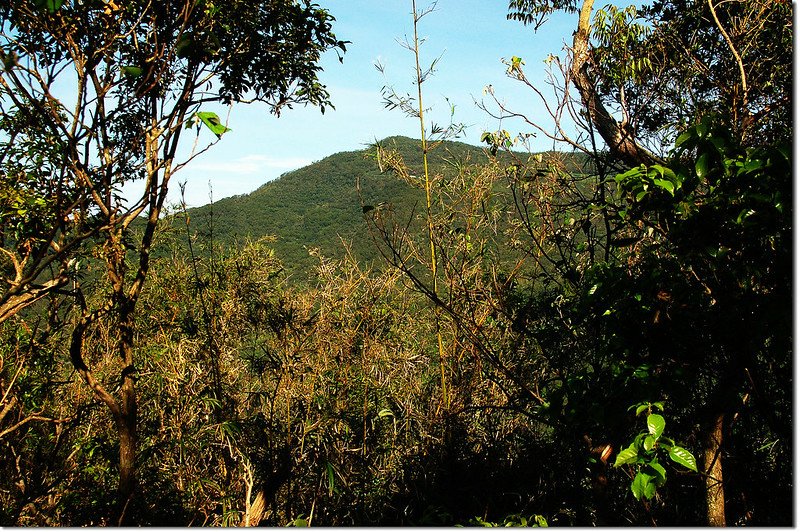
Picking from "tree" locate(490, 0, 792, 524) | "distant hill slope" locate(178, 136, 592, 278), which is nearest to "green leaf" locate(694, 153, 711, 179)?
"tree" locate(490, 0, 792, 524)

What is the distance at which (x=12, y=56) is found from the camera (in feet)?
5.40

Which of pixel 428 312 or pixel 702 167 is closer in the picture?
pixel 702 167

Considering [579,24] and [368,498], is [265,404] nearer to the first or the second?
[368,498]

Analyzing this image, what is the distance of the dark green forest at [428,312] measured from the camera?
5.57 ft

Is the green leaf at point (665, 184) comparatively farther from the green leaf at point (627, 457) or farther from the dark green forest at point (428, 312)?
the green leaf at point (627, 457)

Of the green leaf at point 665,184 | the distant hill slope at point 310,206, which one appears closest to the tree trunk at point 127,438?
the green leaf at point 665,184

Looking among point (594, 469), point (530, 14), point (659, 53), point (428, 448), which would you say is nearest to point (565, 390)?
point (594, 469)

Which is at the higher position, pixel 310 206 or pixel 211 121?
pixel 310 206

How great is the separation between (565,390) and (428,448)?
6.97 feet

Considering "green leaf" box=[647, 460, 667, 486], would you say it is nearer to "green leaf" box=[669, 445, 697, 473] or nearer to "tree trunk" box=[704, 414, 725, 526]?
"green leaf" box=[669, 445, 697, 473]

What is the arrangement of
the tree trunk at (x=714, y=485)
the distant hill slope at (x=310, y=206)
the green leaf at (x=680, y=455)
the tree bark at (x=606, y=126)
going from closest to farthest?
the green leaf at (x=680, y=455)
the tree trunk at (x=714, y=485)
the tree bark at (x=606, y=126)
the distant hill slope at (x=310, y=206)

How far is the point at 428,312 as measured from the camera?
4.43 metres

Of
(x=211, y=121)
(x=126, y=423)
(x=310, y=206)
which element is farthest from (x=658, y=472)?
(x=310, y=206)

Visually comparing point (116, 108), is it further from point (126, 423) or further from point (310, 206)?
point (310, 206)
